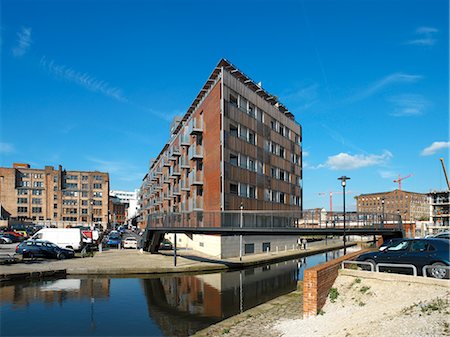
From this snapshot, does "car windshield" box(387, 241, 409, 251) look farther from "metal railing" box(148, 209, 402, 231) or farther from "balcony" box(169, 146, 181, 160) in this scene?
"balcony" box(169, 146, 181, 160)

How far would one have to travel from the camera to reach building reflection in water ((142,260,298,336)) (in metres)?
19.2

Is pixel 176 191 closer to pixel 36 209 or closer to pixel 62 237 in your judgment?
pixel 62 237

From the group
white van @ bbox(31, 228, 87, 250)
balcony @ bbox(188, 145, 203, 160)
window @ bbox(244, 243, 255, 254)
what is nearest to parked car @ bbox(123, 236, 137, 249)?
white van @ bbox(31, 228, 87, 250)

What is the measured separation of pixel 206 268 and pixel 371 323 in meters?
23.5

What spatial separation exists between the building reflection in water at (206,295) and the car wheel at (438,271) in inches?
384

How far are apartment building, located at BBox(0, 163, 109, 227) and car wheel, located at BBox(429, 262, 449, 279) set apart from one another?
10487 cm

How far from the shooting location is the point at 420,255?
1565 cm

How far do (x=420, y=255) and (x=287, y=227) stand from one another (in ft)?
48.1

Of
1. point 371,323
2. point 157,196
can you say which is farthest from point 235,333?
point 157,196

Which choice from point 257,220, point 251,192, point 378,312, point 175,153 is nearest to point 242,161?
point 251,192

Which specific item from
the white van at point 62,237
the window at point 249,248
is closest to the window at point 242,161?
the window at point 249,248

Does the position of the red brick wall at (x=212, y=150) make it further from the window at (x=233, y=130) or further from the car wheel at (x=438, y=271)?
the car wheel at (x=438, y=271)

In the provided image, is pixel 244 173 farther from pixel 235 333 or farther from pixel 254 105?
pixel 235 333

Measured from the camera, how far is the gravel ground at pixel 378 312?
432 inches
